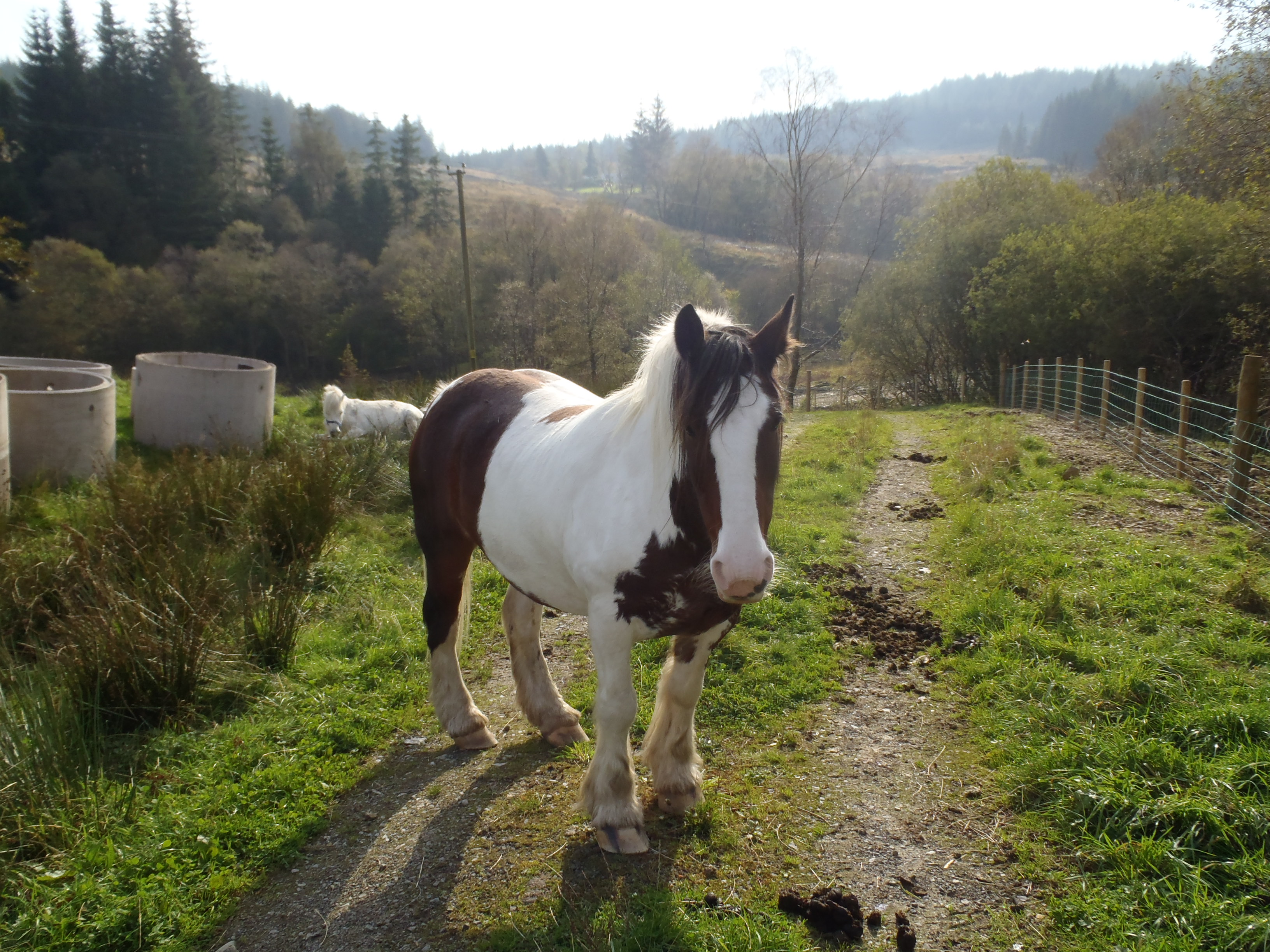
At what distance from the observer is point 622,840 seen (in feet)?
8.69

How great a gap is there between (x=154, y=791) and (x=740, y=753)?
2.67 meters

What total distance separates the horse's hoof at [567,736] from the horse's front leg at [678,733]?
588 millimetres

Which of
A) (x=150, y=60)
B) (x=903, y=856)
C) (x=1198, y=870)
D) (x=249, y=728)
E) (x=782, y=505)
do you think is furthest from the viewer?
(x=150, y=60)

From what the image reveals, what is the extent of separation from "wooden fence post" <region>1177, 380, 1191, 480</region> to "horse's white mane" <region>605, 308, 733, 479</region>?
7.38 meters

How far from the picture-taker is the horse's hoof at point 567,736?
344cm

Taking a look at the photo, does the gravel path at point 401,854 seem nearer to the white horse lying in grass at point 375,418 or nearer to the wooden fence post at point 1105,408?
the white horse lying in grass at point 375,418

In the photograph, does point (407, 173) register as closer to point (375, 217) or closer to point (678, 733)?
point (375, 217)

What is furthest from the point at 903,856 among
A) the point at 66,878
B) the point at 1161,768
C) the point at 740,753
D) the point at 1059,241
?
the point at 1059,241

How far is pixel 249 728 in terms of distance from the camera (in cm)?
349

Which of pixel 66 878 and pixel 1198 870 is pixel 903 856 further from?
pixel 66 878

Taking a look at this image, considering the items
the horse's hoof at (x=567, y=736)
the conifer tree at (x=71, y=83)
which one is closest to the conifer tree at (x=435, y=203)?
the conifer tree at (x=71, y=83)

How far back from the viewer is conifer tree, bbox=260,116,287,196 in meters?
43.6

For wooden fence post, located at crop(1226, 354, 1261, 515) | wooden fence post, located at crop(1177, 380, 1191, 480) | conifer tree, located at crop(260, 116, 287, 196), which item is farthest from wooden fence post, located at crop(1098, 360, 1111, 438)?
conifer tree, located at crop(260, 116, 287, 196)

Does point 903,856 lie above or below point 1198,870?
below
